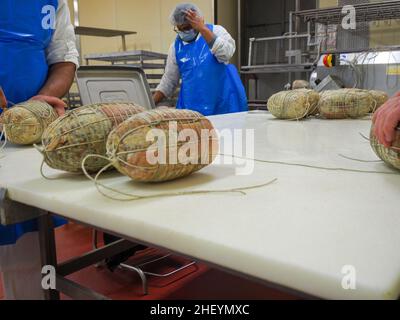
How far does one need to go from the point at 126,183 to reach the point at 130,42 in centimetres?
461

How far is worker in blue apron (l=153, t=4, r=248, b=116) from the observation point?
2166mm

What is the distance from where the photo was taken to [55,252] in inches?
35.6

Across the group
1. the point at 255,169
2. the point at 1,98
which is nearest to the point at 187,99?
the point at 1,98

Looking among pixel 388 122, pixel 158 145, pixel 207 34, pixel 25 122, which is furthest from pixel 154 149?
pixel 207 34

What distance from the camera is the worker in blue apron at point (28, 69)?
3.30 ft

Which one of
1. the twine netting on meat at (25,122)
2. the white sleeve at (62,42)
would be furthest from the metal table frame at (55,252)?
the white sleeve at (62,42)

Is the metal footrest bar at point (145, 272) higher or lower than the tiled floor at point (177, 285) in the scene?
higher

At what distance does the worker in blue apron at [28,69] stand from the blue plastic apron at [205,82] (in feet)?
3.67

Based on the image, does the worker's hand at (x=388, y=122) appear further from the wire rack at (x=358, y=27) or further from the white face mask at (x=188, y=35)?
the wire rack at (x=358, y=27)

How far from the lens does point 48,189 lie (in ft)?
1.92

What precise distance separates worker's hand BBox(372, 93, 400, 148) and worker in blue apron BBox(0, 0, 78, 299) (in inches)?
31.4

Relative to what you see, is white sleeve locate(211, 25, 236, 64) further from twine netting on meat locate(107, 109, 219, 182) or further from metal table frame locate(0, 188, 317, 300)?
→ twine netting on meat locate(107, 109, 219, 182)

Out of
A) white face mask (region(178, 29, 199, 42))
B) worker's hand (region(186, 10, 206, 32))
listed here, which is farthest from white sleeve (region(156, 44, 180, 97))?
worker's hand (region(186, 10, 206, 32))

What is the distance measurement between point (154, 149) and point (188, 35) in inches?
74.2
